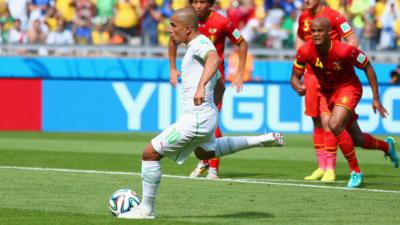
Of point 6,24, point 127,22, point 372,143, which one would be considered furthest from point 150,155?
point 6,24

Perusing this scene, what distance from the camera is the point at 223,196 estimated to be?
1070cm

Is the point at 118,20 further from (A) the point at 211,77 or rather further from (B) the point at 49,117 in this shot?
(A) the point at 211,77

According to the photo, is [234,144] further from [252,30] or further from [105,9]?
[105,9]

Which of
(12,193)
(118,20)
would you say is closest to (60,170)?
(12,193)

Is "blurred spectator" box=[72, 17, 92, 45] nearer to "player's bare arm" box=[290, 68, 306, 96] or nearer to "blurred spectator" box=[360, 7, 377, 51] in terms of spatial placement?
"blurred spectator" box=[360, 7, 377, 51]

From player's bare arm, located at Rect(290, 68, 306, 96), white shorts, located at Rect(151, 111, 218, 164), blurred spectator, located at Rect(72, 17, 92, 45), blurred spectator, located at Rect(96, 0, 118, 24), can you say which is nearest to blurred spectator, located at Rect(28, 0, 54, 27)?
blurred spectator, located at Rect(72, 17, 92, 45)

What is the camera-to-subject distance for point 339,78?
11.9 metres

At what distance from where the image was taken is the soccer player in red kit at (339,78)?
11555mm

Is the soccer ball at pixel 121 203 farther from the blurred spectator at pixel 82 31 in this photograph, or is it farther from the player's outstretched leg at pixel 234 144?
the blurred spectator at pixel 82 31

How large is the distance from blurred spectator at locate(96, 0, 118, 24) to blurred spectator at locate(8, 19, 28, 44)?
211cm

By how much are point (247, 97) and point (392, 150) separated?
33.3ft

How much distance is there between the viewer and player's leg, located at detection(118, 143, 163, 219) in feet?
28.6

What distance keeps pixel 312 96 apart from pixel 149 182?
5.04 m

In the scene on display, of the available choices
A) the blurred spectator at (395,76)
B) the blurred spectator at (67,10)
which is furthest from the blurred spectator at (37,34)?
the blurred spectator at (395,76)
